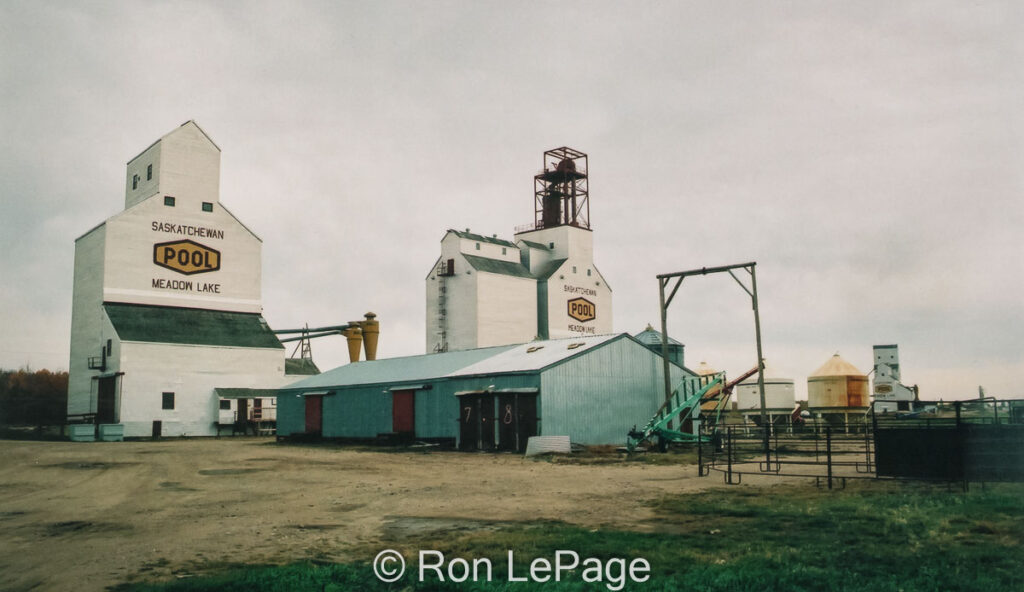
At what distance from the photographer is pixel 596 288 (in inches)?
3091

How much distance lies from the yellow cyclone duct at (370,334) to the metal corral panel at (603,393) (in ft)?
126

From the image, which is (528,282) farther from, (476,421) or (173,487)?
(173,487)

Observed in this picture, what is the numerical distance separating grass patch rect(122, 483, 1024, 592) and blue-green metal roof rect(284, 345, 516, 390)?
86.7 feet

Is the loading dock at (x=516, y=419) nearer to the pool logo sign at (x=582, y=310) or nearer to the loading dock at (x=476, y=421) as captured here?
the loading dock at (x=476, y=421)

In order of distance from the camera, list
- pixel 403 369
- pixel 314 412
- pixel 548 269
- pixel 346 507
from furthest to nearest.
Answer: pixel 548 269, pixel 314 412, pixel 403 369, pixel 346 507

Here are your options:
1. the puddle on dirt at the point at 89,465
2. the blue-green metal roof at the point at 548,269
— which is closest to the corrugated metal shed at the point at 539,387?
the puddle on dirt at the point at 89,465

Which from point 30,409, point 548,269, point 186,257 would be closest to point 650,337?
point 548,269

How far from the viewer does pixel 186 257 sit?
185ft

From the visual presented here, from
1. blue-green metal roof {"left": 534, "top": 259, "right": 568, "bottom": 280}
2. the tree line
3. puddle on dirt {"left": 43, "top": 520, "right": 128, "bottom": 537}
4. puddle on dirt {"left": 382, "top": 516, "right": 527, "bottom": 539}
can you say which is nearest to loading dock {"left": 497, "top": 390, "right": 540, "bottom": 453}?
puddle on dirt {"left": 382, "top": 516, "right": 527, "bottom": 539}

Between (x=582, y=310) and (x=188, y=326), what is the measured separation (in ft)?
119

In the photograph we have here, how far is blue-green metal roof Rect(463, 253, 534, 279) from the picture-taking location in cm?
6756

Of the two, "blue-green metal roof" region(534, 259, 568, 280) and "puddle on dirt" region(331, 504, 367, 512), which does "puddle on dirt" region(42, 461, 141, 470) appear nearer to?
"puddle on dirt" region(331, 504, 367, 512)

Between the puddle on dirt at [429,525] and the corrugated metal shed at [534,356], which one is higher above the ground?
the corrugated metal shed at [534,356]

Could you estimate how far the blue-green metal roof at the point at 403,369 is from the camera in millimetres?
40781
